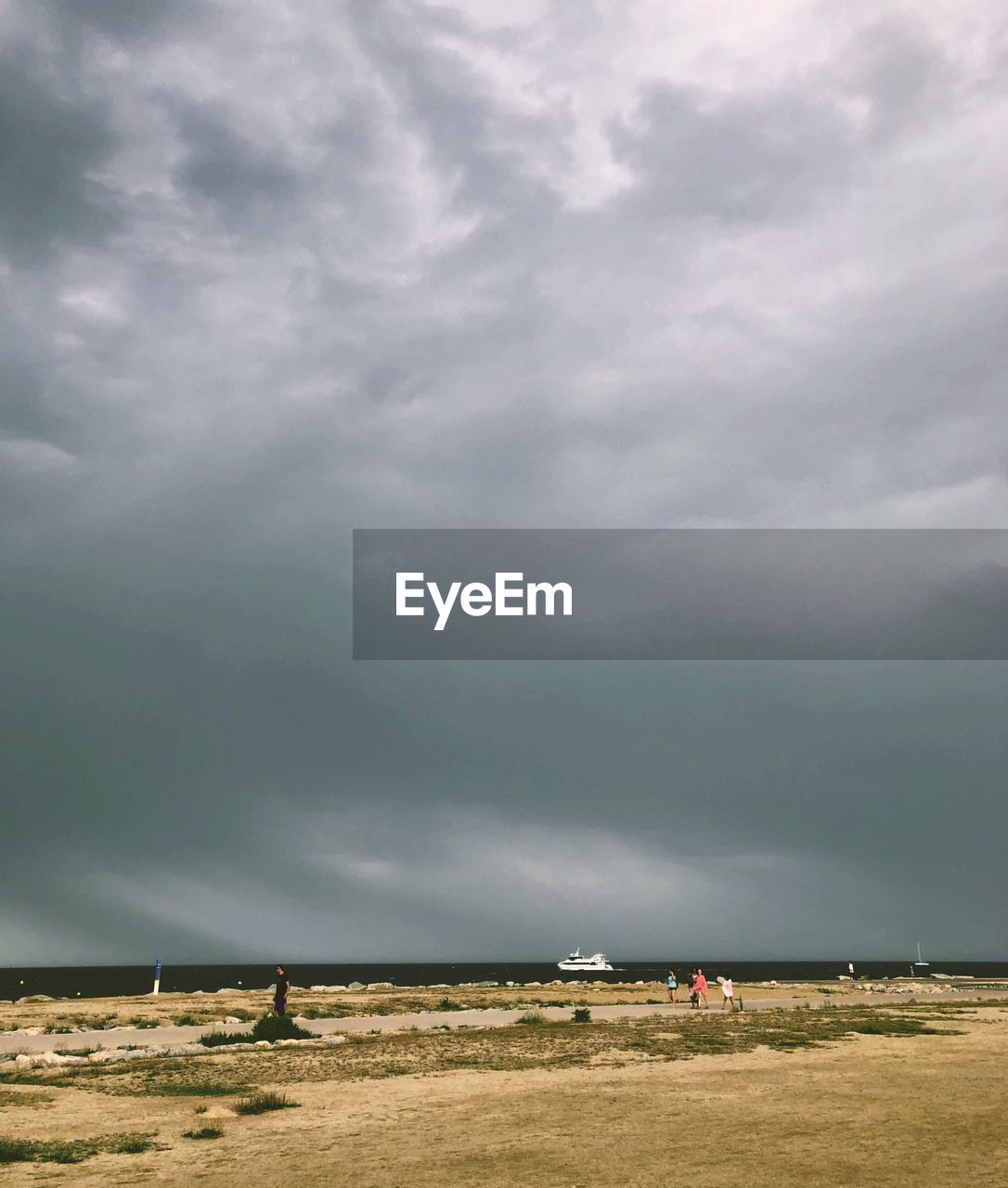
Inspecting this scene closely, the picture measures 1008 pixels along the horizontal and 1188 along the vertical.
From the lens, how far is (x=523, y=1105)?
706 inches

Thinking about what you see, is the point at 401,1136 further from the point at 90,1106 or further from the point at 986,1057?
the point at 986,1057

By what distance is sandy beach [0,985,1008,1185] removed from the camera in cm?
1313

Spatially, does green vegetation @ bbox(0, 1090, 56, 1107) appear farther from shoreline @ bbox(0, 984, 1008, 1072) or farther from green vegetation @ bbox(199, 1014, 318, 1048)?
green vegetation @ bbox(199, 1014, 318, 1048)

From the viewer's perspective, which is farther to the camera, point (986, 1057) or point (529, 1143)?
point (986, 1057)

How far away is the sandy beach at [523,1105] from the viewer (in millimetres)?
13133

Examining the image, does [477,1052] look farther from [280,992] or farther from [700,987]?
[700,987]

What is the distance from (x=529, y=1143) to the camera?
47.7 feet

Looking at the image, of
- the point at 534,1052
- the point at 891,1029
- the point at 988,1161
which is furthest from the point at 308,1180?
the point at 891,1029

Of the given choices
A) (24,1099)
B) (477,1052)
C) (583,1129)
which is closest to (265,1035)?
(477,1052)

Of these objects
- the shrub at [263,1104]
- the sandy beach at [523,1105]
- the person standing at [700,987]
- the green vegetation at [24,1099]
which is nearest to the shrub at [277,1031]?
the sandy beach at [523,1105]

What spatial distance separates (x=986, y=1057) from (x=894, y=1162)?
15.2 metres

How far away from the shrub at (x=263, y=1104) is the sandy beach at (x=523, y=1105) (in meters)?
0.13

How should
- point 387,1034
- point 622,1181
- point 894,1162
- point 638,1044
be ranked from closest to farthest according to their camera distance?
point 622,1181
point 894,1162
point 638,1044
point 387,1034

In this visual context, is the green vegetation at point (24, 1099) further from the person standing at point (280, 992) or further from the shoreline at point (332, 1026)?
the person standing at point (280, 992)
